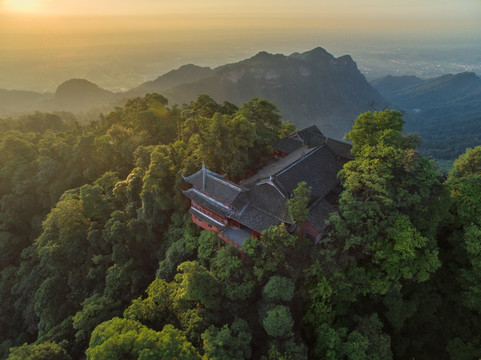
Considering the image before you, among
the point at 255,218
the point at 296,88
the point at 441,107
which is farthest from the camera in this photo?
the point at 441,107

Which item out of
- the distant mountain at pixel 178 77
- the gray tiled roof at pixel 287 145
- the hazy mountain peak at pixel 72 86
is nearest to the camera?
the gray tiled roof at pixel 287 145

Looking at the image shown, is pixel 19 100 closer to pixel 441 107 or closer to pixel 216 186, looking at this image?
pixel 216 186

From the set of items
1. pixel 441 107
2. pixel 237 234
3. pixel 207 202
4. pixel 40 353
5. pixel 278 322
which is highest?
pixel 207 202

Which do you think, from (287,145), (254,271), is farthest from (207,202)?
(287,145)

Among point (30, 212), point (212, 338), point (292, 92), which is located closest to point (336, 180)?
point (212, 338)

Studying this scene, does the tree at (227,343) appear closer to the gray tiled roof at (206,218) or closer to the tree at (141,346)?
the tree at (141,346)

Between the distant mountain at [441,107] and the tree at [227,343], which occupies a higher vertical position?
the tree at [227,343]

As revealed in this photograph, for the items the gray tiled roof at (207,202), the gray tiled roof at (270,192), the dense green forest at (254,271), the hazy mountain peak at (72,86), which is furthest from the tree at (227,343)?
the hazy mountain peak at (72,86)
